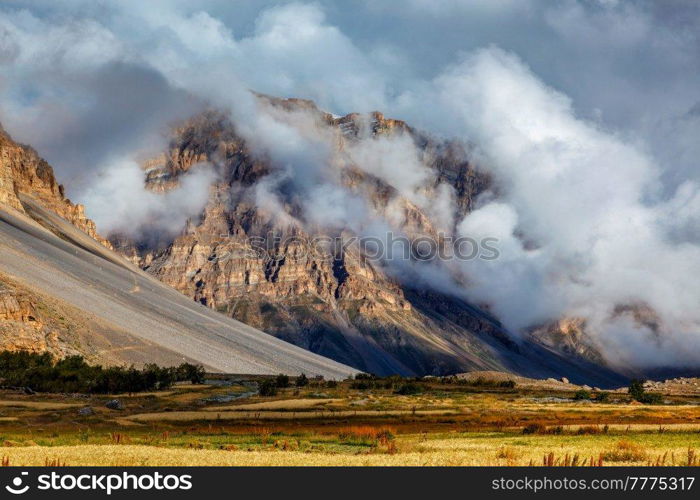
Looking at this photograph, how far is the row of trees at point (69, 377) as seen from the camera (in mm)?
101688

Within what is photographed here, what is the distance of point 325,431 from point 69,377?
→ 189 ft

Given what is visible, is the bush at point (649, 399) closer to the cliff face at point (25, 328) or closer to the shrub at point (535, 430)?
the shrub at point (535, 430)

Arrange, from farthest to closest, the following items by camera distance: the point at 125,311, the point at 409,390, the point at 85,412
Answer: the point at 125,311, the point at 409,390, the point at 85,412

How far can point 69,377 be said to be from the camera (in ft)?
344

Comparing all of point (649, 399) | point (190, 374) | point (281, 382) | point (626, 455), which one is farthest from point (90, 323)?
point (626, 455)

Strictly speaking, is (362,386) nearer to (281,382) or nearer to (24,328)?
(281,382)

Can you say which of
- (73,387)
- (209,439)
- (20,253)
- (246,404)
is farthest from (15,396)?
(20,253)

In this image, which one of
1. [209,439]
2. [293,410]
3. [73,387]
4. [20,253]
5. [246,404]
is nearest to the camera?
[209,439]

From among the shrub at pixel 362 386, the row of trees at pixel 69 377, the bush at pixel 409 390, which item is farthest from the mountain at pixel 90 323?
the bush at pixel 409 390

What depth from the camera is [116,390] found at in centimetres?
10325

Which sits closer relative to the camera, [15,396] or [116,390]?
[15,396]

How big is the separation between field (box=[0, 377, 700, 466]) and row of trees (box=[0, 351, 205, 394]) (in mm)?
4913
